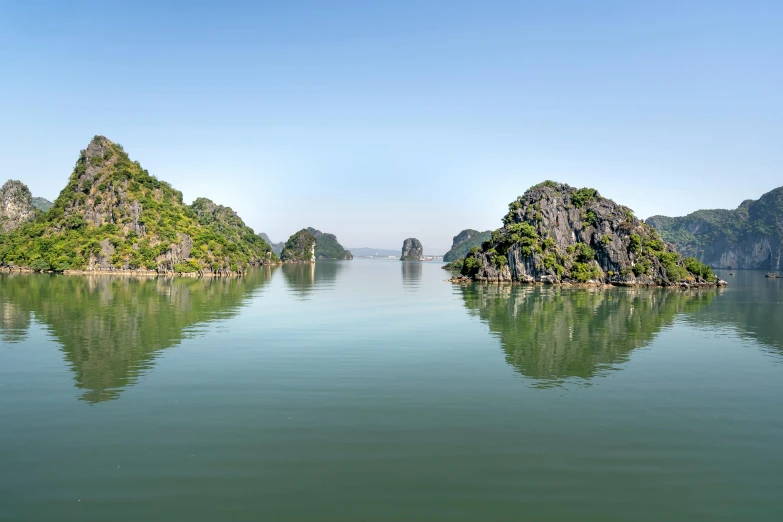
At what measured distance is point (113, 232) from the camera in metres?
166

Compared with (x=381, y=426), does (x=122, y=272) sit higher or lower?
higher

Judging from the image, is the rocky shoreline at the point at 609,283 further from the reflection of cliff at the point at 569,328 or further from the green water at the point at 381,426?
the green water at the point at 381,426

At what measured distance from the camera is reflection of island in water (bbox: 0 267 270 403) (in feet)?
98.5

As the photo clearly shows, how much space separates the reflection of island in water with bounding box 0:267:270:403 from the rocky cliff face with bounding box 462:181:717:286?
8389 cm

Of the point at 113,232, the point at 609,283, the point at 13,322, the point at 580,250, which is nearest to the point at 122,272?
the point at 113,232

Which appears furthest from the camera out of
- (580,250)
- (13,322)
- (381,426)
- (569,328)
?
(580,250)

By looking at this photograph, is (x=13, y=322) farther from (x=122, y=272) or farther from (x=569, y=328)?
(x=122, y=272)

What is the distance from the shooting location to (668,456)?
18.9 m

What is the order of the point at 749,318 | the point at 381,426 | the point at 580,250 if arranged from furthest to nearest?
the point at 580,250 < the point at 749,318 < the point at 381,426

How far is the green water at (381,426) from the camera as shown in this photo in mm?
15000

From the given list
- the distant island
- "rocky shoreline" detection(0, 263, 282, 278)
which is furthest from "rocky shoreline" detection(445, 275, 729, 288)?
the distant island

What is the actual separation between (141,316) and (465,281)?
101807 millimetres

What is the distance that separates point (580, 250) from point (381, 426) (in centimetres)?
13775

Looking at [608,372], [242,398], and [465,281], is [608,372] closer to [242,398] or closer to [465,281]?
[242,398]
